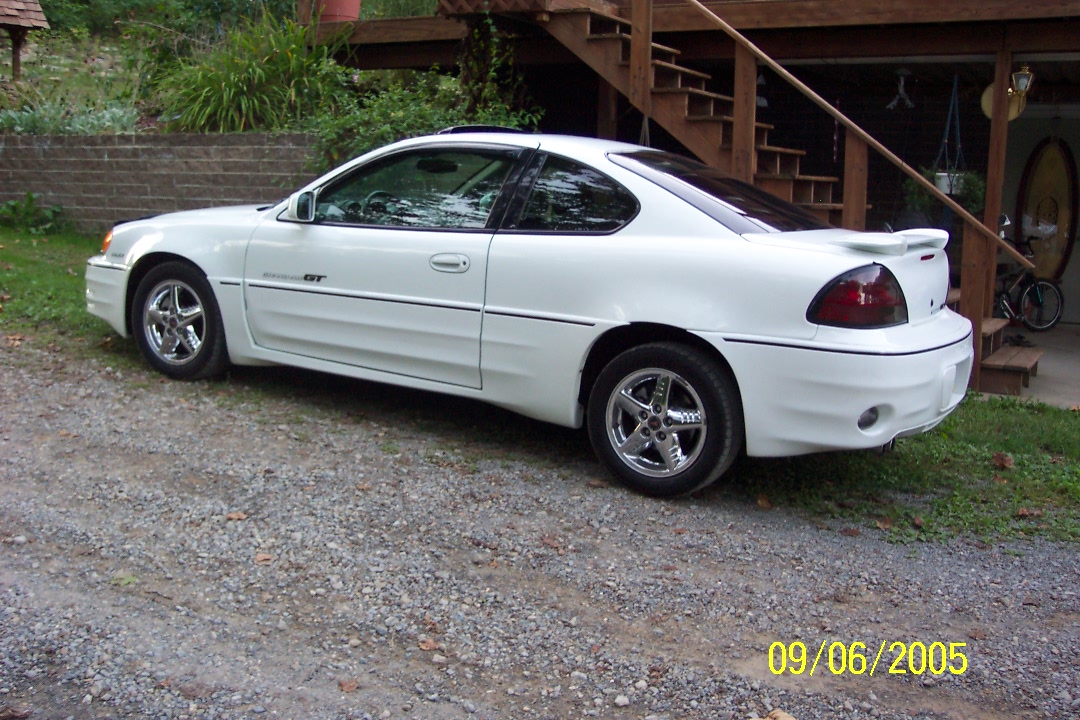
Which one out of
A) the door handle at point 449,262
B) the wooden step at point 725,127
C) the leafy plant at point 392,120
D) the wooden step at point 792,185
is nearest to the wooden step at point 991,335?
the wooden step at point 792,185

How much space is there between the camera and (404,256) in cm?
559

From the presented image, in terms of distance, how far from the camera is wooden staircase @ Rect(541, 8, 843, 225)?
8641mm

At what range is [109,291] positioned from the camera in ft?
22.1

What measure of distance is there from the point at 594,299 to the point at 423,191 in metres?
1.30

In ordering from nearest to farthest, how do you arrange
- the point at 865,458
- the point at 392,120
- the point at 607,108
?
the point at 865,458 → the point at 392,120 → the point at 607,108

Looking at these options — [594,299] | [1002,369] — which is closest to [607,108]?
[1002,369]

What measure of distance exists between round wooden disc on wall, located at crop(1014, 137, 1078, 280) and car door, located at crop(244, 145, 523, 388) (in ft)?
29.0

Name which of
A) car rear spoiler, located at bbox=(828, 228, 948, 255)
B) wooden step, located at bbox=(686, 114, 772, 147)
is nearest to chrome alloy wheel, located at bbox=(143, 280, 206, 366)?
car rear spoiler, located at bbox=(828, 228, 948, 255)

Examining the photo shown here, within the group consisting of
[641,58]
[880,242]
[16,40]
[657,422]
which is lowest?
[657,422]

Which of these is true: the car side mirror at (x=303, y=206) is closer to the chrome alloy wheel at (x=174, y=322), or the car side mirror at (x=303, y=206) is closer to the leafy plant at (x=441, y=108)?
the chrome alloy wheel at (x=174, y=322)

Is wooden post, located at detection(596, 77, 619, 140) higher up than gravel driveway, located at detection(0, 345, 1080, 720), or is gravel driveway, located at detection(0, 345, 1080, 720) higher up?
wooden post, located at detection(596, 77, 619, 140)

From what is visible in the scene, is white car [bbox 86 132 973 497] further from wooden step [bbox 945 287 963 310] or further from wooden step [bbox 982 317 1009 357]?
wooden step [bbox 982 317 1009 357]

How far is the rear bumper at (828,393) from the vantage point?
448cm

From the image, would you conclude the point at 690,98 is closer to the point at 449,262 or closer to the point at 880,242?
→ the point at 449,262
